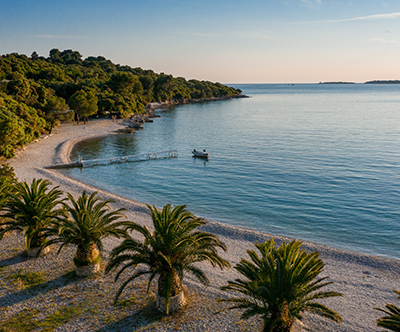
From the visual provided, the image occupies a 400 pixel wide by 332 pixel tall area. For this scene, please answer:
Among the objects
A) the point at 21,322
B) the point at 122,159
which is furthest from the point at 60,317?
the point at 122,159

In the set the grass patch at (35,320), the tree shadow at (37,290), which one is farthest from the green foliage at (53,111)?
the grass patch at (35,320)

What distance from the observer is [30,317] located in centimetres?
1273

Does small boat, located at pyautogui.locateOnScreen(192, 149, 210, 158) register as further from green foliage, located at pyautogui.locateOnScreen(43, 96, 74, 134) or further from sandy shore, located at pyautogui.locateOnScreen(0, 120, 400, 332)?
green foliage, located at pyautogui.locateOnScreen(43, 96, 74, 134)

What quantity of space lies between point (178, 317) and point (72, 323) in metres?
4.18

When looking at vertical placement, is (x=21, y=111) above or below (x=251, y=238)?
above

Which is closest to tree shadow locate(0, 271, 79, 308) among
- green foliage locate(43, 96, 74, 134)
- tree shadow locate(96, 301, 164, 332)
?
tree shadow locate(96, 301, 164, 332)

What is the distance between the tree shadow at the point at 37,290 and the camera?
45.0ft

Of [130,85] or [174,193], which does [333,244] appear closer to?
[174,193]

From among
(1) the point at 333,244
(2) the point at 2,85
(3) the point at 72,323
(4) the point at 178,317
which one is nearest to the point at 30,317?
(3) the point at 72,323

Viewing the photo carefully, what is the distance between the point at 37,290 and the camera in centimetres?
1462

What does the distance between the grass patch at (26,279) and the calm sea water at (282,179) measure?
15574 millimetres

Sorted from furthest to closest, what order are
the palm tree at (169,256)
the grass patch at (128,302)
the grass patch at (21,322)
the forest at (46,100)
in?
the forest at (46,100) → the grass patch at (128,302) → the palm tree at (169,256) → the grass patch at (21,322)

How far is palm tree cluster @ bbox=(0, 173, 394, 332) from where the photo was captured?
1095 cm

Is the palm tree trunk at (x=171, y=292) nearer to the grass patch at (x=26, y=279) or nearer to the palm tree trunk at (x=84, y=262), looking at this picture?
the palm tree trunk at (x=84, y=262)
